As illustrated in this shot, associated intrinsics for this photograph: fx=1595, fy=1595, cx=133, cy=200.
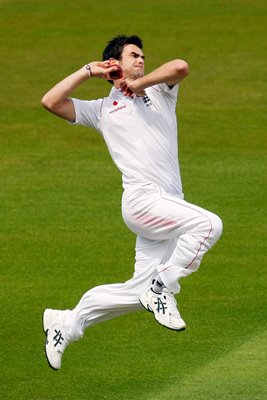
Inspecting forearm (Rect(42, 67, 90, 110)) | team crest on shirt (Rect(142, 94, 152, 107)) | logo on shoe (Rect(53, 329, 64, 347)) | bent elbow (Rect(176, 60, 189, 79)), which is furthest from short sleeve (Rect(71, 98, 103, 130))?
logo on shoe (Rect(53, 329, 64, 347))

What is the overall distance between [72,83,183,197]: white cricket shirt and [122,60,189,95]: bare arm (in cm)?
37

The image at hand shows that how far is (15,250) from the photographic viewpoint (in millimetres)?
22188

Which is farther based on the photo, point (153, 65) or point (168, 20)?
point (168, 20)

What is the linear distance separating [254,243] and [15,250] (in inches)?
131

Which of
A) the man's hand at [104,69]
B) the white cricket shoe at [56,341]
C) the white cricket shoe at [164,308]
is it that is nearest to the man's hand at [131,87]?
the man's hand at [104,69]

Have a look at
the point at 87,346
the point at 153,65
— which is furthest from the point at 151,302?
the point at 153,65

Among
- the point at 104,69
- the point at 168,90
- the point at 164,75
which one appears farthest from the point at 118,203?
the point at 164,75

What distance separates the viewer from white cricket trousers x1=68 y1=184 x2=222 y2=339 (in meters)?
15.6

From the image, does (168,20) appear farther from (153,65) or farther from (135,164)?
(135,164)

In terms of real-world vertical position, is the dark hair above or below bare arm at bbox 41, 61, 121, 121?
above

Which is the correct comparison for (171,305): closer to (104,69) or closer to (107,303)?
(107,303)

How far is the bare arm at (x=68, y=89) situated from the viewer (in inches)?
631

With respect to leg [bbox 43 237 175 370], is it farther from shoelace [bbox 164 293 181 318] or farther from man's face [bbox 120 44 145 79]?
man's face [bbox 120 44 145 79]

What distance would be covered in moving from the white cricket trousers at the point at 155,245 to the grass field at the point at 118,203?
1.17 metres
